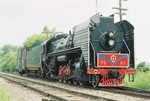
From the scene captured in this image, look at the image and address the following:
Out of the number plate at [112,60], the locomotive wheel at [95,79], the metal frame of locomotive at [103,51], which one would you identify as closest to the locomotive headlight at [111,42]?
the metal frame of locomotive at [103,51]

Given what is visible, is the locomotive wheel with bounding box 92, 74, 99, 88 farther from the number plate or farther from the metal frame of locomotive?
the number plate

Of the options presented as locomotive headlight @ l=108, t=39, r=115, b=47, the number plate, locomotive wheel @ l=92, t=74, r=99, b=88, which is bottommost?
locomotive wheel @ l=92, t=74, r=99, b=88

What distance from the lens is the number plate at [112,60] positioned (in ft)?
44.3

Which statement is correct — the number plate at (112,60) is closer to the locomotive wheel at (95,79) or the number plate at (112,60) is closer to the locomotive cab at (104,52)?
the locomotive cab at (104,52)

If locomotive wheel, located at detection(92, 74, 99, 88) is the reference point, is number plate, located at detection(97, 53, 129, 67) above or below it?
above

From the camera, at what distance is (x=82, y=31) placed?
47.1 ft

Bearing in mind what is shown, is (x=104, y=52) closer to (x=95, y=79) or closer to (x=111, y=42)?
(x=111, y=42)

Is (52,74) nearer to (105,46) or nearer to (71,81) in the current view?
(71,81)

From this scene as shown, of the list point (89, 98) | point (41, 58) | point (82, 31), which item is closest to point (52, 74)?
point (41, 58)

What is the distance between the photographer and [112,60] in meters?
13.7

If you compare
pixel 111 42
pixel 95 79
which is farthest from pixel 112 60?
pixel 95 79

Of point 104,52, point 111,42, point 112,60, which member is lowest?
point 112,60

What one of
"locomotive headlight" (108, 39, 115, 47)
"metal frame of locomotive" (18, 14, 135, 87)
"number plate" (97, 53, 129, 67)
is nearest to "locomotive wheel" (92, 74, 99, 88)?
"metal frame of locomotive" (18, 14, 135, 87)

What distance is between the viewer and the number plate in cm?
1351
